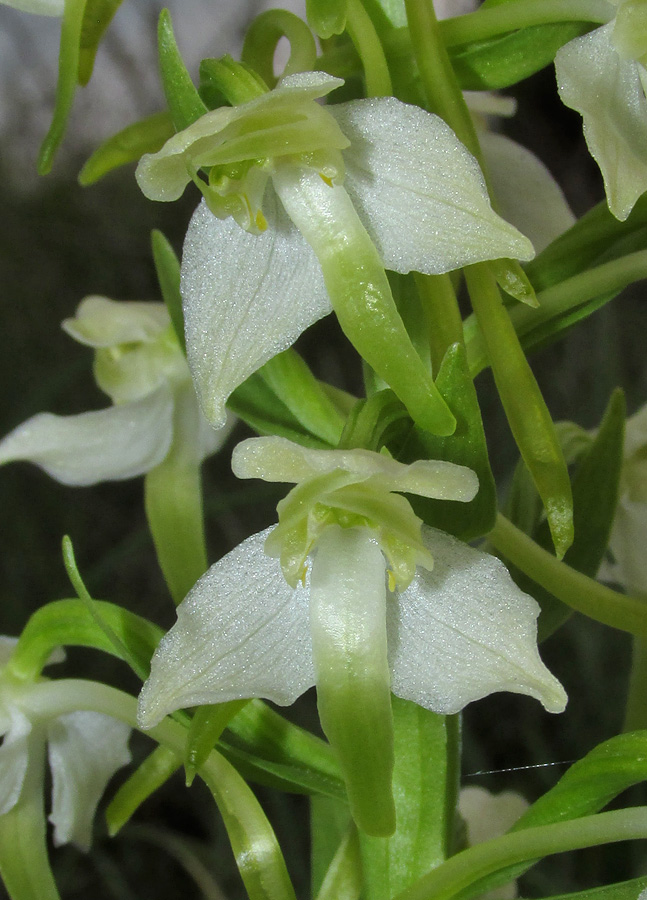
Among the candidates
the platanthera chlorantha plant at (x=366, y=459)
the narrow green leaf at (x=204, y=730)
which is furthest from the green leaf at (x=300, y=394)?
the narrow green leaf at (x=204, y=730)

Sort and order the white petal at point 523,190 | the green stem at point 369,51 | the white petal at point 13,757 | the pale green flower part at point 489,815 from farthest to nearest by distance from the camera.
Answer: the pale green flower part at point 489,815
the white petal at point 523,190
the white petal at point 13,757
the green stem at point 369,51

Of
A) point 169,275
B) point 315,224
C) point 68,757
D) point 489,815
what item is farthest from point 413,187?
point 489,815

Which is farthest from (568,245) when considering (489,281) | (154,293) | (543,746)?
(154,293)

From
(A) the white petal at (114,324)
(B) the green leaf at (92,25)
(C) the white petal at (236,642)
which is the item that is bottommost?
(C) the white petal at (236,642)

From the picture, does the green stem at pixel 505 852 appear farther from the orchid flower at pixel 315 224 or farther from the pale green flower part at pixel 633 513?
the pale green flower part at pixel 633 513

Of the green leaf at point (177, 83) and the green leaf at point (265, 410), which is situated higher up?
the green leaf at point (177, 83)
